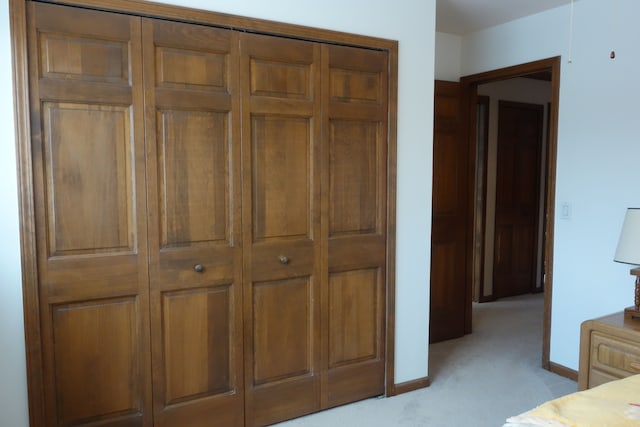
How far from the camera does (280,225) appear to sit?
258cm

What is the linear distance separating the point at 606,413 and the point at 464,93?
119 inches

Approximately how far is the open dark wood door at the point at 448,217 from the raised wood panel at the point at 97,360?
2.45 metres

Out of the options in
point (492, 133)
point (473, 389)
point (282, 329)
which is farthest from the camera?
point (492, 133)

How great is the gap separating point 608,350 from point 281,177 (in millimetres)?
1860

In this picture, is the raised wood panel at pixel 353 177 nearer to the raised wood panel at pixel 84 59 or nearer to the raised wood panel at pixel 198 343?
the raised wood panel at pixel 198 343

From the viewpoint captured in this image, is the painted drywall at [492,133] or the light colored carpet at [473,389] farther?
the painted drywall at [492,133]

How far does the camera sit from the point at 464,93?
4016mm

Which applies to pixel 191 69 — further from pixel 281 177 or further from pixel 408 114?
pixel 408 114

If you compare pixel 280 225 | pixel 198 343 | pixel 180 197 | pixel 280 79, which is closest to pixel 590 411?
pixel 280 225

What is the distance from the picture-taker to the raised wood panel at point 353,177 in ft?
8.89

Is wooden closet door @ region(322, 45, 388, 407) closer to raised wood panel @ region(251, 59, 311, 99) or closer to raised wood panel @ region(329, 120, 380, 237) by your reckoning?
raised wood panel @ region(329, 120, 380, 237)

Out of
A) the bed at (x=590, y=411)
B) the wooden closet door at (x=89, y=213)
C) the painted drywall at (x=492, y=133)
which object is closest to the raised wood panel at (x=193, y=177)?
the wooden closet door at (x=89, y=213)

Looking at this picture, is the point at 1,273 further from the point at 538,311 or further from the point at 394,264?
the point at 538,311

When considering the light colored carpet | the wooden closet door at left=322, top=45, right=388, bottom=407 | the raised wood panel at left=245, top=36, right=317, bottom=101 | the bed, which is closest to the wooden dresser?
the light colored carpet
